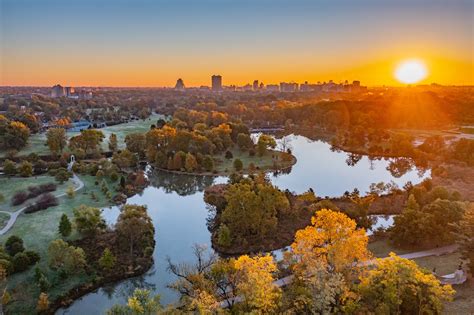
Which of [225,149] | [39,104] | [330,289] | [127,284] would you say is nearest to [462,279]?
[330,289]

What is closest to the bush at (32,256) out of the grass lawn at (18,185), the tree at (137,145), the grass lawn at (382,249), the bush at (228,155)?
the grass lawn at (18,185)

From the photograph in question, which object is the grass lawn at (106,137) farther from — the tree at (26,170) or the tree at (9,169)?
the tree at (26,170)

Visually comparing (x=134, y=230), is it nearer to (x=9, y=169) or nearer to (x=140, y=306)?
(x=140, y=306)

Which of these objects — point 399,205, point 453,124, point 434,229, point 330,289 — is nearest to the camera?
point 330,289

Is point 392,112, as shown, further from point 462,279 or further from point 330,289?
point 330,289

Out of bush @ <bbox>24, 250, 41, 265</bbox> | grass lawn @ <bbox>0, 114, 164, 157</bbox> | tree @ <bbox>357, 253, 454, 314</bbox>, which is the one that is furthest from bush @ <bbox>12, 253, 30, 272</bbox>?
grass lawn @ <bbox>0, 114, 164, 157</bbox>

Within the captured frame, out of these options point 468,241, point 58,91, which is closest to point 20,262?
point 468,241
